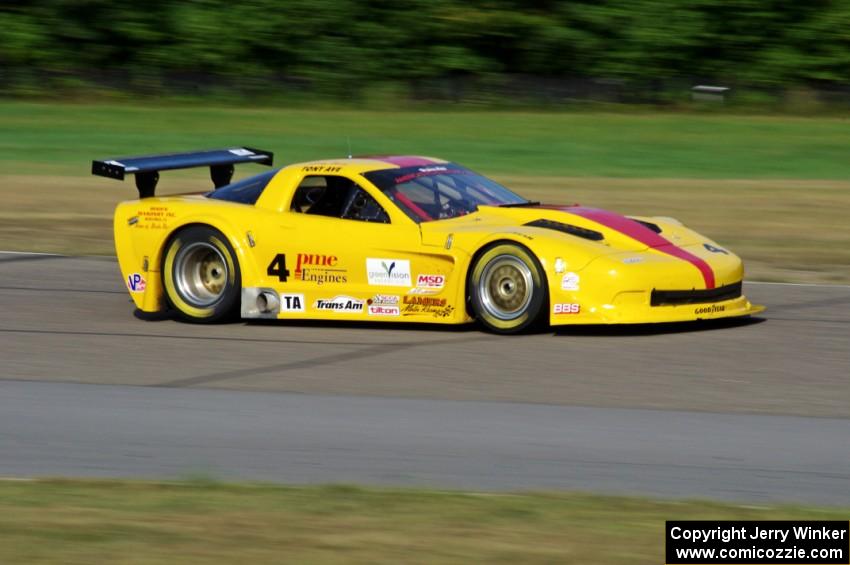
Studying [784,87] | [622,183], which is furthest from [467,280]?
[784,87]

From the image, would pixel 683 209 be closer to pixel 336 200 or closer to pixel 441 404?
pixel 336 200

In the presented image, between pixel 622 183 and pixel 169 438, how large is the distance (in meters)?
14.0

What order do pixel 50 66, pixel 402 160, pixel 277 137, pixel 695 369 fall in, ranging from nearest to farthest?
pixel 695 369
pixel 402 160
pixel 277 137
pixel 50 66

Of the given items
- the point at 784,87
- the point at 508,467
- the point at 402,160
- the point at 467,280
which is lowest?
the point at 508,467

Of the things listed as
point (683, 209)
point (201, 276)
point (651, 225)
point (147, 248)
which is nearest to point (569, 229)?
point (651, 225)

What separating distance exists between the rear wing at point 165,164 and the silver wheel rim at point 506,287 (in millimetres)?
2676

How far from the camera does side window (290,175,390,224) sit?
10141mm

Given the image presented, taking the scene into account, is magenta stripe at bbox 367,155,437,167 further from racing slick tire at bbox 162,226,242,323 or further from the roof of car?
racing slick tire at bbox 162,226,242,323

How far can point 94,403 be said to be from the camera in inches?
302

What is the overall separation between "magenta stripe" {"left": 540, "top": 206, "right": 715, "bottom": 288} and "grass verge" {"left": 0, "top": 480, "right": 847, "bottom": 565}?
413cm

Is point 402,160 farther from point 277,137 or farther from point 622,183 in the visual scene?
point 277,137

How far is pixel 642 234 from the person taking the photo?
32.7 ft

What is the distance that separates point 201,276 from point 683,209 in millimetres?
8580

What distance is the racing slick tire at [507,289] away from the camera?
371 inches
